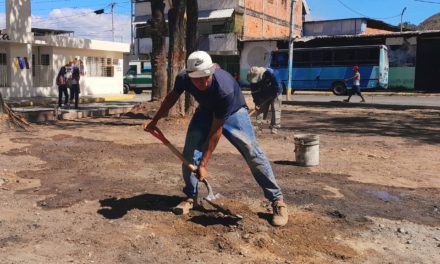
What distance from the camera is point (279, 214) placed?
4.64 metres

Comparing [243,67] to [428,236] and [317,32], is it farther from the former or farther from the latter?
[428,236]

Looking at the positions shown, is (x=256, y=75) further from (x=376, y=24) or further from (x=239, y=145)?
(x=376, y=24)

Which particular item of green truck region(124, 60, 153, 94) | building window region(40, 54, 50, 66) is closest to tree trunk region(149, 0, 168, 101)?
building window region(40, 54, 50, 66)

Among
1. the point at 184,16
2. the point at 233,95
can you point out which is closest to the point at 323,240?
the point at 233,95

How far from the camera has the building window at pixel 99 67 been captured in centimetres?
2638

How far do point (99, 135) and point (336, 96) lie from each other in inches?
787

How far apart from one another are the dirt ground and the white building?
1201 centimetres

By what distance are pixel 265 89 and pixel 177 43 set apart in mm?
3406

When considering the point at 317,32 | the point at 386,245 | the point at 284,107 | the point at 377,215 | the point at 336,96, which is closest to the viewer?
the point at 386,245

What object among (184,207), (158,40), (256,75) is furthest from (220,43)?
(184,207)

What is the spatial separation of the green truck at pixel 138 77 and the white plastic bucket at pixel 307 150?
26.0 metres

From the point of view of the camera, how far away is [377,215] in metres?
5.07

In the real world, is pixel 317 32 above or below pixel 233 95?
above

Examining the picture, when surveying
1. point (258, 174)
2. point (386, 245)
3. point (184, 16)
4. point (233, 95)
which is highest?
point (184, 16)
